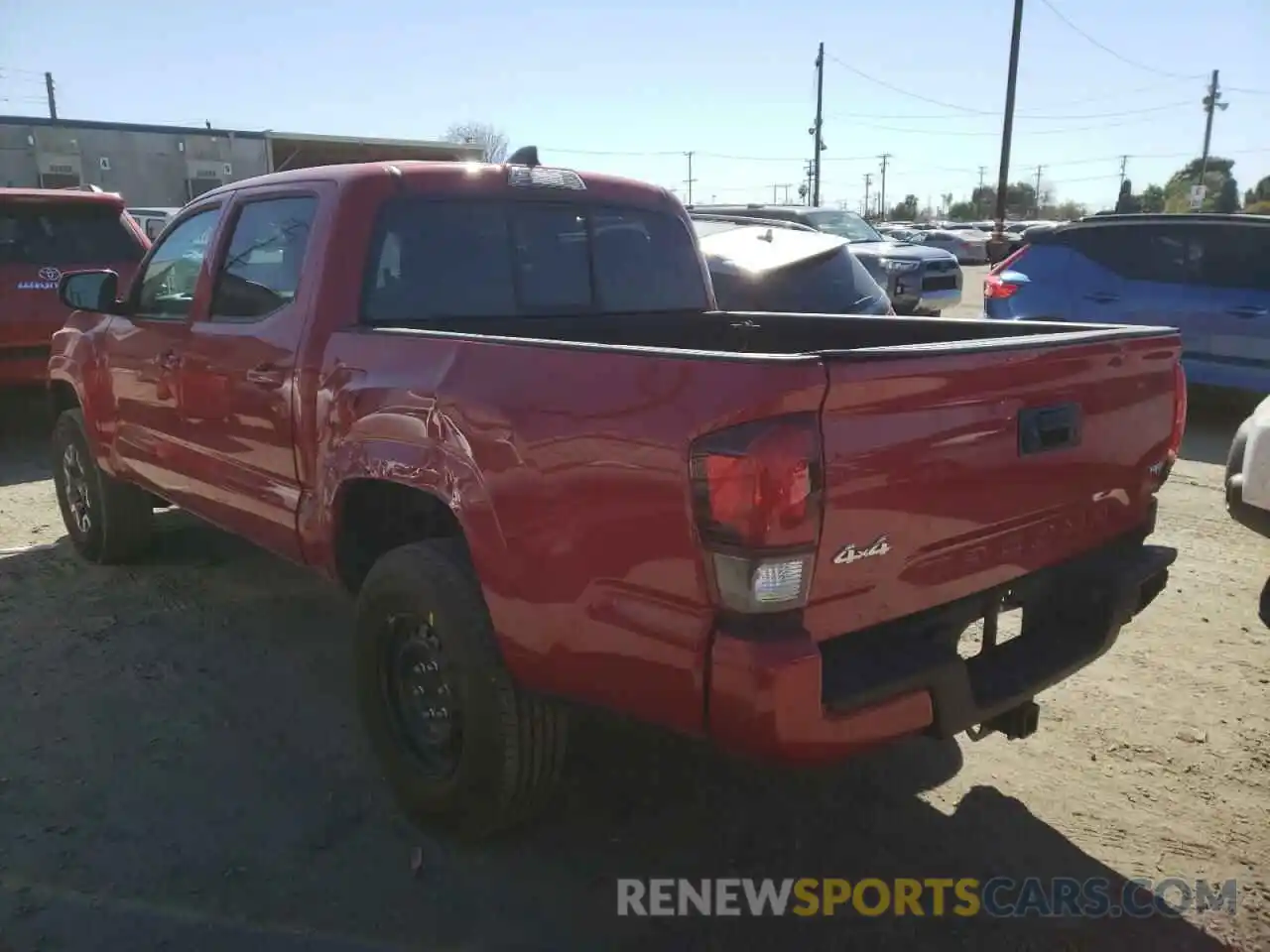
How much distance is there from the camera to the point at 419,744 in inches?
122

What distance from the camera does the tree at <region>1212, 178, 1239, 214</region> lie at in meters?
45.0

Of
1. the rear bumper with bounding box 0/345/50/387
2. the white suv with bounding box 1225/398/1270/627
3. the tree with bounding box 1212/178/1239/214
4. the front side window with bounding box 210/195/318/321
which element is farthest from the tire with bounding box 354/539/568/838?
the tree with bounding box 1212/178/1239/214

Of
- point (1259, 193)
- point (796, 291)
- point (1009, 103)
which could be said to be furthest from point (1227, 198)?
point (796, 291)

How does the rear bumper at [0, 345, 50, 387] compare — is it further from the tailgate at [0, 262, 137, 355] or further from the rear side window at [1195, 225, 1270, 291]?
the rear side window at [1195, 225, 1270, 291]

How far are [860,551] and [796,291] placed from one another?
20.8ft

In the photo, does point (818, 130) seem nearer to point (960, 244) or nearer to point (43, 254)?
point (960, 244)

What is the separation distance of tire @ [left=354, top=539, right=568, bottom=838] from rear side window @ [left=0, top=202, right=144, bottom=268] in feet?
21.5

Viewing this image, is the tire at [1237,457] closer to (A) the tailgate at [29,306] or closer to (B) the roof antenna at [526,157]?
(B) the roof antenna at [526,157]

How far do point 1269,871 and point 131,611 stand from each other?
4537 mm

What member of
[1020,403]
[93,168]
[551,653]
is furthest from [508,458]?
[93,168]

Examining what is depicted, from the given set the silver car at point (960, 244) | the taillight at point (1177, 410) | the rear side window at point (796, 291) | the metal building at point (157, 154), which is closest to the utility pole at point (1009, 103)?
the silver car at point (960, 244)

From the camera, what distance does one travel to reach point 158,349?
434cm

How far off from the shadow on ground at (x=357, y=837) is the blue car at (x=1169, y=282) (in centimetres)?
609

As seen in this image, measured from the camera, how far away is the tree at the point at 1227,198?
4503 cm
